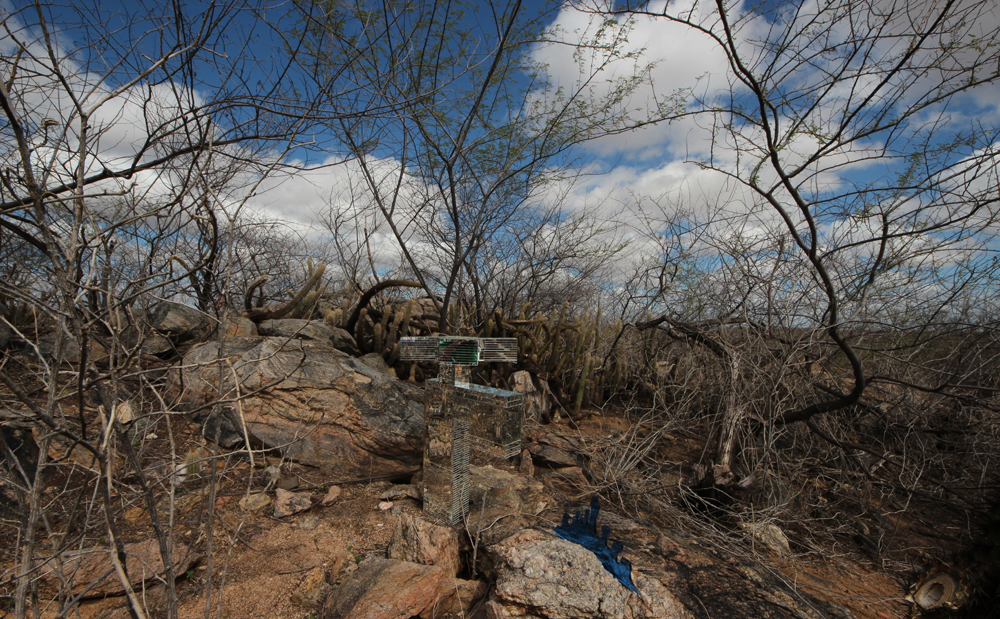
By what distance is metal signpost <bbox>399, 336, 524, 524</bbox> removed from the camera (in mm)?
2873

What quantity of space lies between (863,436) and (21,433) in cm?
668

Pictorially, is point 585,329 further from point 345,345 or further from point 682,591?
point 682,591

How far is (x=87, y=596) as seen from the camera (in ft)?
7.70

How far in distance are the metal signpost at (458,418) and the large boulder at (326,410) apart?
819 mm

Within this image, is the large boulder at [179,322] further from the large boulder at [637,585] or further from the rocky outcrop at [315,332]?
the large boulder at [637,585]

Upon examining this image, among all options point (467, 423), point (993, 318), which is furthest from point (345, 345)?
point (993, 318)

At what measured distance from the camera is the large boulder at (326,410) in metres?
3.73

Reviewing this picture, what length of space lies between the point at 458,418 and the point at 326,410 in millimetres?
1407

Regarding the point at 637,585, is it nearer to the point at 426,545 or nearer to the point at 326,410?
the point at 426,545

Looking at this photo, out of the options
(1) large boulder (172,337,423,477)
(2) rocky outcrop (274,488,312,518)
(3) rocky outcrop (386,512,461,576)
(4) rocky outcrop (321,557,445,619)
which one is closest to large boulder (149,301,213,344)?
(1) large boulder (172,337,423,477)

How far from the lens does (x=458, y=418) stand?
3.03 meters

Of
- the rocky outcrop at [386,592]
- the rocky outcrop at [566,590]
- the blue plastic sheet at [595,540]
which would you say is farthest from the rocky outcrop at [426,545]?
the blue plastic sheet at [595,540]

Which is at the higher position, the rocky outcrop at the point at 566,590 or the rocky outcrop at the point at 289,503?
the rocky outcrop at the point at 566,590

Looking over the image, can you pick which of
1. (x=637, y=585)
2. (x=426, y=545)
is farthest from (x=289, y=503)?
(x=637, y=585)
